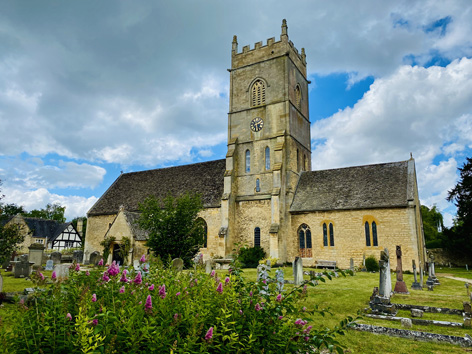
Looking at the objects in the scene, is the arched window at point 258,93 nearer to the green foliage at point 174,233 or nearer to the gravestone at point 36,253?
the green foliage at point 174,233

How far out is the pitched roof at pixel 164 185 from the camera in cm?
3186

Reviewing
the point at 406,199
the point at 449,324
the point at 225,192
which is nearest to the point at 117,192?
the point at 225,192

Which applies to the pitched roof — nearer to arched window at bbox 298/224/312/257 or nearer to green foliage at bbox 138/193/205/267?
arched window at bbox 298/224/312/257

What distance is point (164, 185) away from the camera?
35.0 meters

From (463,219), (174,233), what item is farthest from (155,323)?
(463,219)

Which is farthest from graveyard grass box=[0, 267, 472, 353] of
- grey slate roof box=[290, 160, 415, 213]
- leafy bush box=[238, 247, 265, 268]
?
leafy bush box=[238, 247, 265, 268]

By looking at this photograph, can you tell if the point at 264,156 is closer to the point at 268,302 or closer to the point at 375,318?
the point at 375,318

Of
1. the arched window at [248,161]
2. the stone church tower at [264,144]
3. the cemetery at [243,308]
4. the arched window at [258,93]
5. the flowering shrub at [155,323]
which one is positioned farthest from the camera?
the arched window at [258,93]

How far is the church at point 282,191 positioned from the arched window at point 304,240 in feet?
0.28

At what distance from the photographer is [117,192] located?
124ft

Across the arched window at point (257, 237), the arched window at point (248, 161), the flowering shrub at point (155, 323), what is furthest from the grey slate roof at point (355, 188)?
the flowering shrub at point (155, 323)

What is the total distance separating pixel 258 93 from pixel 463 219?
83.6 ft

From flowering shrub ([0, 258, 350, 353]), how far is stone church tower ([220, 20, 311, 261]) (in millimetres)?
22321

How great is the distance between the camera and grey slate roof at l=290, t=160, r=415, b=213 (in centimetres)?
2477
